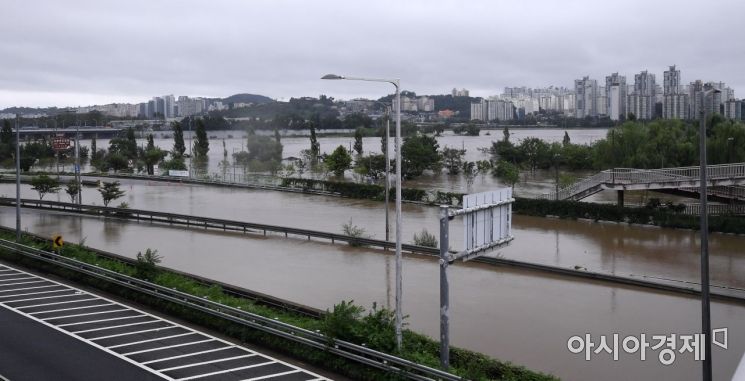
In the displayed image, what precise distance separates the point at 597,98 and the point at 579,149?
91.6 m

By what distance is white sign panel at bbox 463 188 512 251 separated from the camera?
9.01 metres

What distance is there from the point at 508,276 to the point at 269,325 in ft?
28.1

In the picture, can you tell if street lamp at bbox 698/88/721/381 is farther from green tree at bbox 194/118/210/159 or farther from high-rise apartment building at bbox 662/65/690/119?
high-rise apartment building at bbox 662/65/690/119

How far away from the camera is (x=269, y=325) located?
11.4 meters

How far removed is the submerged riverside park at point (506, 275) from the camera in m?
12.4

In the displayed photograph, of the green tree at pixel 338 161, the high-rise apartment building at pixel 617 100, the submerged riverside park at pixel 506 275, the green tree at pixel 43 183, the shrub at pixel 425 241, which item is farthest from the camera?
the high-rise apartment building at pixel 617 100

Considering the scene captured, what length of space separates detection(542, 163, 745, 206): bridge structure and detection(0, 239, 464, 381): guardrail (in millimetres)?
18652

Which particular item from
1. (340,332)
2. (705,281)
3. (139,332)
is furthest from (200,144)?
(705,281)

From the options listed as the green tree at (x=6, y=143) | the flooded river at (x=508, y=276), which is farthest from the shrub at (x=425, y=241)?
the green tree at (x=6, y=143)

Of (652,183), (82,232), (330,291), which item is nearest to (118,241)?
(82,232)

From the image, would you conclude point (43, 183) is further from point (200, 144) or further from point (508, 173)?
point (200, 144)

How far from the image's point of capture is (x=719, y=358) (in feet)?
37.1

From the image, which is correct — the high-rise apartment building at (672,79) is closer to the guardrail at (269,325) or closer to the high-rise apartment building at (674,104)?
the high-rise apartment building at (674,104)

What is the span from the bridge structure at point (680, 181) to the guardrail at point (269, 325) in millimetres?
18652
